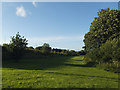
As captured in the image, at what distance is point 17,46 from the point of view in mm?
33500

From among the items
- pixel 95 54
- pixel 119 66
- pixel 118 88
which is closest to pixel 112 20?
pixel 95 54

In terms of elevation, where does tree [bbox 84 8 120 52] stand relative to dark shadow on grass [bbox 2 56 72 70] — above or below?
above

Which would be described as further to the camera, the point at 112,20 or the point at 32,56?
the point at 32,56

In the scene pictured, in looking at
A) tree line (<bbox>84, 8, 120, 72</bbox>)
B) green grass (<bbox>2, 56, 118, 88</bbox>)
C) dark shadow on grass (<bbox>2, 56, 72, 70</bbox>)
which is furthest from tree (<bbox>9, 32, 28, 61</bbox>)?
tree line (<bbox>84, 8, 120, 72</bbox>)

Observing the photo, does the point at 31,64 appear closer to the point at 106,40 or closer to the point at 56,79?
the point at 56,79

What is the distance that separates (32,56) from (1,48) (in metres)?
17.7

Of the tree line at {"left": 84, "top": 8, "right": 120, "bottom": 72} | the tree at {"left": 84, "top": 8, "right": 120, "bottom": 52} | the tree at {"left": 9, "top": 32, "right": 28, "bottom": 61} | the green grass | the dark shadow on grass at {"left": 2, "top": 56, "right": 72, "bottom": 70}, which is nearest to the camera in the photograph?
the green grass

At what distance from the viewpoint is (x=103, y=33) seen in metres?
25.5

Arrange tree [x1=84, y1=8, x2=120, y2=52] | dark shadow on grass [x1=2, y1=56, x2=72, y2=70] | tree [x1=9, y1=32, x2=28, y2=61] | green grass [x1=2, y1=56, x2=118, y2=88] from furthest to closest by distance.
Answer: tree [x1=9, y1=32, x2=28, y2=61] → tree [x1=84, y1=8, x2=120, y2=52] → dark shadow on grass [x1=2, y1=56, x2=72, y2=70] → green grass [x1=2, y1=56, x2=118, y2=88]

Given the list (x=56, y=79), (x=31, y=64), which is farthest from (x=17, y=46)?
(x=56, y=79)

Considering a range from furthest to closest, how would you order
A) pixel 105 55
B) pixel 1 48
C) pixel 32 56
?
pixel 32 56
pixel 1 48
pixel 105 55

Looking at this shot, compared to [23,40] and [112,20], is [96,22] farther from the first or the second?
[23,40]

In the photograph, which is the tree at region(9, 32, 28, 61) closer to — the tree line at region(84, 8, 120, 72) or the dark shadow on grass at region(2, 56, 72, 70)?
the dark shadow on grass at region(2, 56, 72, 70)

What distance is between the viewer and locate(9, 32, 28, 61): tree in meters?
32.9
